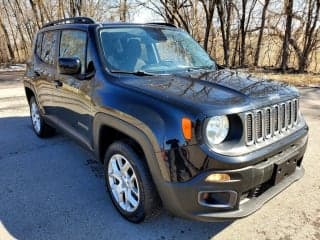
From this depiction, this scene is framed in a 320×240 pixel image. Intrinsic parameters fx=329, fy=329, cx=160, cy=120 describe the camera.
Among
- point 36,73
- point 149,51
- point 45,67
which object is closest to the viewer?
point 149,51

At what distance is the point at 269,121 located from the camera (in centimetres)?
263

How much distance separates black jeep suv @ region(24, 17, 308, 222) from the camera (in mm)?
2352

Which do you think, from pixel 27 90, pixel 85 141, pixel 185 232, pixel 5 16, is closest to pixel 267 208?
pixel 185 232

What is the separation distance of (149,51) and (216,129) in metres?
1.50

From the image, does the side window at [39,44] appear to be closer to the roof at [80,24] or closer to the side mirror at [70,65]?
the roof at [80,24]

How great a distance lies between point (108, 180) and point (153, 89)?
107 cm

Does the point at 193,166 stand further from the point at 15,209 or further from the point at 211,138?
the point at 15,209

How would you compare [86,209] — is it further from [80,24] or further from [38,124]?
[38,124]

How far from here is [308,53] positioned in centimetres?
1526

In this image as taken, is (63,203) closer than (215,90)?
No

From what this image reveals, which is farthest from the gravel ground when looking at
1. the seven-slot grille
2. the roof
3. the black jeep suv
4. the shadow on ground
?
the roof

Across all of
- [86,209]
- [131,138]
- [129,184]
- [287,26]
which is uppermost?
[287,26]

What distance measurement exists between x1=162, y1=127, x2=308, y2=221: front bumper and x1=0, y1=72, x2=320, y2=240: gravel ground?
0.40 meters

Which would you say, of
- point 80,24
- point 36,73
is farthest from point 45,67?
point 80,24
